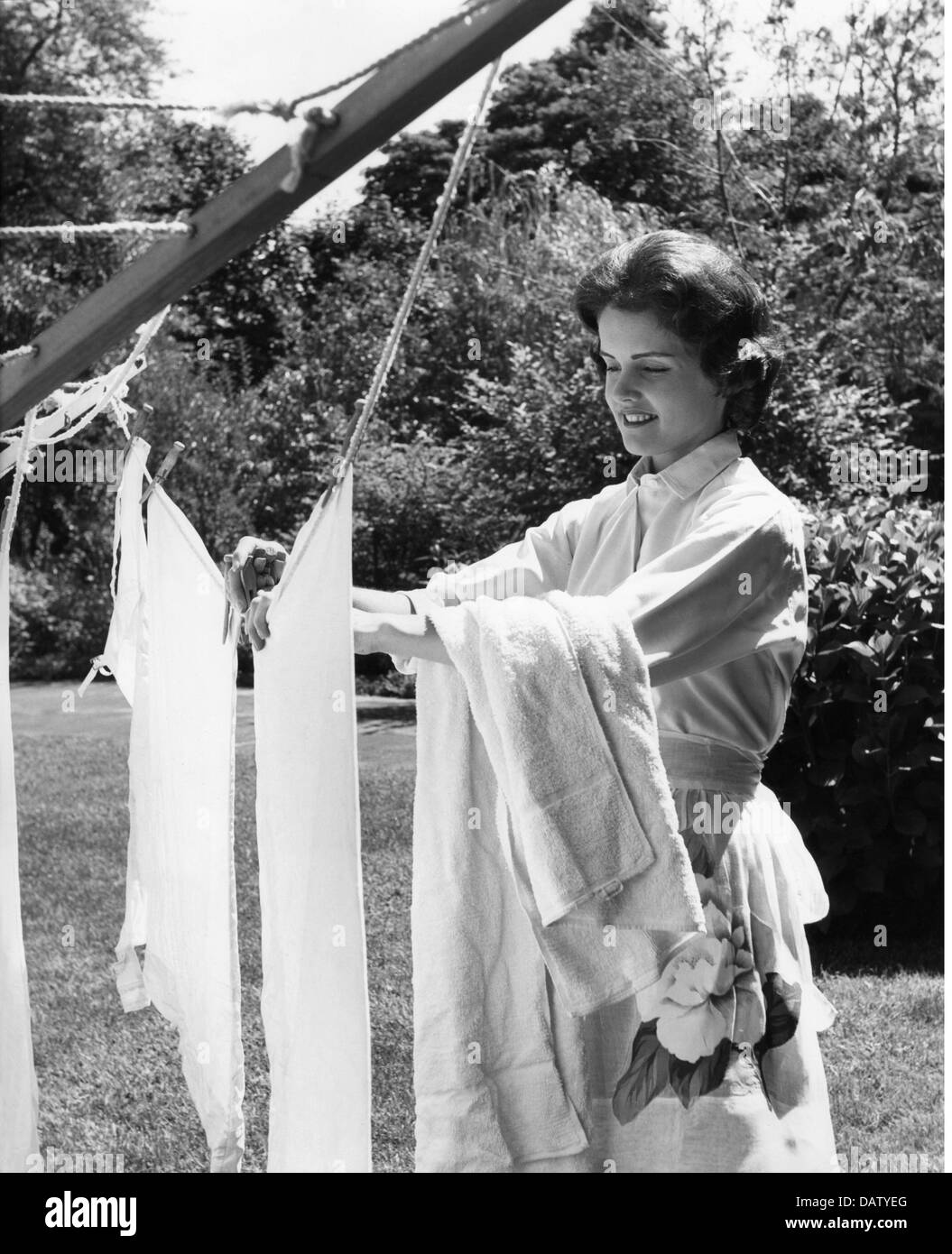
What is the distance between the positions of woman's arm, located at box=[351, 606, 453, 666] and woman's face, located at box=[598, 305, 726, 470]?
1.46 ft

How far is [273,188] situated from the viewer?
138 centimetres

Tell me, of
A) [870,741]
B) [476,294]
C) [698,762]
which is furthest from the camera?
[476,294]

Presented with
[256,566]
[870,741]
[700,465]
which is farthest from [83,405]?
[870,741]

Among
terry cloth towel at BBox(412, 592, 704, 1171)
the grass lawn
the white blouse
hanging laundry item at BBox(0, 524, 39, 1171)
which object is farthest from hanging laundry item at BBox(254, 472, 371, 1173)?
the grass lawn

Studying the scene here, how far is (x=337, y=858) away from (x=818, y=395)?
25.9 feet

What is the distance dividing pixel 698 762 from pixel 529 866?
1.22 ft

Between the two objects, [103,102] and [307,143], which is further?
[103,102]

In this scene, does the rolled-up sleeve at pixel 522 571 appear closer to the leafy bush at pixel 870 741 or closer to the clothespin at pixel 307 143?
the clothespin at pixel 307 143

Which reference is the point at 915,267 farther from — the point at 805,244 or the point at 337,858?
the point at 337,858

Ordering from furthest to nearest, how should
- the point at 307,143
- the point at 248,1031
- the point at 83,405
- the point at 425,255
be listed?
the point at 248,1031 → the point at 83,405 → the point at 425,255 → the point at 307,143

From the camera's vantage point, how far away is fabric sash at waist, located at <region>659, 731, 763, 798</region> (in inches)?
78.5

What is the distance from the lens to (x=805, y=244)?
10.5 metres

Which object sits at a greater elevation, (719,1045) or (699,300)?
(699,300)

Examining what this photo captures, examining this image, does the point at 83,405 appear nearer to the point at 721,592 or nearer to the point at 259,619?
the point at 259,619
